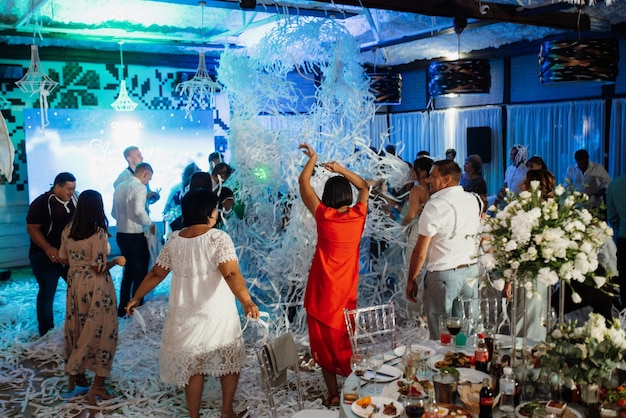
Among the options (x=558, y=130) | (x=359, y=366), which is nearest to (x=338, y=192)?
(x=359, y=366)

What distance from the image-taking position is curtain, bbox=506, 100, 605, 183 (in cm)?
975

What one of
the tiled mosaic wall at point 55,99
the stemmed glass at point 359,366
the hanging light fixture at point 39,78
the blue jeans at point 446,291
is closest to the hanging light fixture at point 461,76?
the blue jeans at point 446,291

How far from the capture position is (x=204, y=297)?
401cm

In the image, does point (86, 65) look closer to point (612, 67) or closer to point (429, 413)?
point (612, 67)

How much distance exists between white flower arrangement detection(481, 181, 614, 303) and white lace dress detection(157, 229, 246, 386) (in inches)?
67.5

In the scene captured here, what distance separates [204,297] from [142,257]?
3.31 m

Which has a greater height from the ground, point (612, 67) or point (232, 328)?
point (612, 67)

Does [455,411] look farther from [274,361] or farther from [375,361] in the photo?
[274,361]

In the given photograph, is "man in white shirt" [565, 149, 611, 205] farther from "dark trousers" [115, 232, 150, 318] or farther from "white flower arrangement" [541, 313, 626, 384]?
"white flower arrangement" [541, 313, 626, 384]

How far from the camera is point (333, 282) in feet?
15.0

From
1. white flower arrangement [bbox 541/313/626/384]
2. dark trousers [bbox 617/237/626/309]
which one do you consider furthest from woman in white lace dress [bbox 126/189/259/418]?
dark trousers [bbox 617/237/626/309]

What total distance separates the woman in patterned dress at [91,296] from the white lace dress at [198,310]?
3.32ft

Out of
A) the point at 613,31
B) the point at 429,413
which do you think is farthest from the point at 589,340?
the point at 613,31

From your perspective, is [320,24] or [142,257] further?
[142,257]
